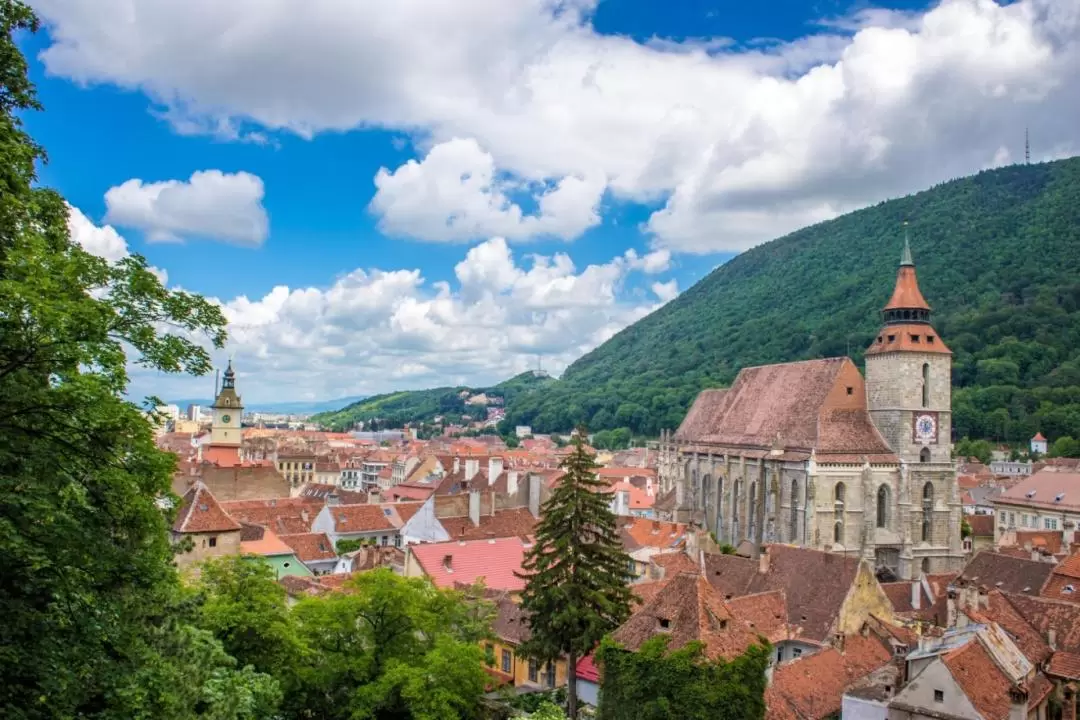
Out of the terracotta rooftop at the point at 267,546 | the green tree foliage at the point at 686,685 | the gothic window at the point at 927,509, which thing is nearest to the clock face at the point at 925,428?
the gothic window at the point at 927,509

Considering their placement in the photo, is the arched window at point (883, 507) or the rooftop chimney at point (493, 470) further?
the rooftop chimney at point (493, 470)

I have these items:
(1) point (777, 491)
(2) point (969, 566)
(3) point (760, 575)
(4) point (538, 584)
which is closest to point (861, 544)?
(1) point (777, 491)

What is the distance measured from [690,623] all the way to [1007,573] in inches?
1081

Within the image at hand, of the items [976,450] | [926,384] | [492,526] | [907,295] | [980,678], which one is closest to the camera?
[980,678]

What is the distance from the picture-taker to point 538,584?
32.0 meters

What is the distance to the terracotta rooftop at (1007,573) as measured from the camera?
146 ft

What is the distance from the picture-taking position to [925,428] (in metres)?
64.2

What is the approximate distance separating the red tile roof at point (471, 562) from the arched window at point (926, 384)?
33.5 m

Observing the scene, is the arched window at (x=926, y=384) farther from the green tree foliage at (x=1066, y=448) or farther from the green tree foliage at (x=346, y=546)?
the green tree foliage at (x=1066, y=448)

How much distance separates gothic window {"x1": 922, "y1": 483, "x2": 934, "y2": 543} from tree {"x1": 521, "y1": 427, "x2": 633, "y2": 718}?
128ft

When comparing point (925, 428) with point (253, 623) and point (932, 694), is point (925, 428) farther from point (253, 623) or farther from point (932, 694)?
point (253, 623)

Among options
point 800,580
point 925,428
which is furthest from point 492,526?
point 925,428

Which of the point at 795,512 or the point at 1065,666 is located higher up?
the point at 795,512

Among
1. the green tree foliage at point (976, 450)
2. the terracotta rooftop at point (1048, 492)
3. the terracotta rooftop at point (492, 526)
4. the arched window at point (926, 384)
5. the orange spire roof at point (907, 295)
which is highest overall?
the orange spire roof at point (907, 295)
